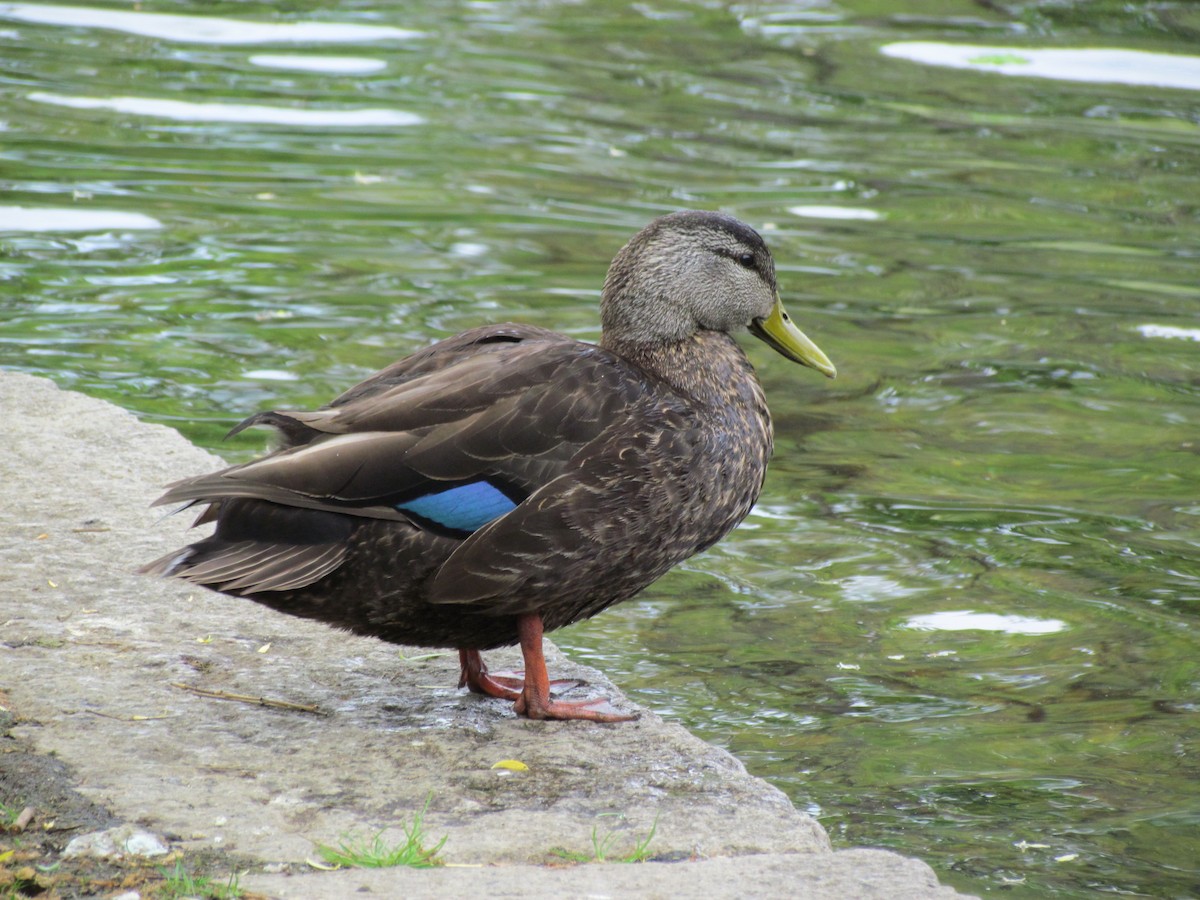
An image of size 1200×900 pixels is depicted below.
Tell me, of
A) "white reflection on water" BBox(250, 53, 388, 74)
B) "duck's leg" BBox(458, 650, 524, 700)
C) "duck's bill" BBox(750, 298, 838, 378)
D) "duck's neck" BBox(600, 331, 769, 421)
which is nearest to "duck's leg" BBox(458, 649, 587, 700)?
"duck's leg" BBox(458, 650, 524, 700)

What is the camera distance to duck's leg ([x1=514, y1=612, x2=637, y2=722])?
396cm

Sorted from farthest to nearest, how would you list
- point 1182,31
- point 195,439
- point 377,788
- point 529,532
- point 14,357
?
1. point 1182,31
2. point 14,357
3. point 195,439
4. point 529,532
5. point 377,788

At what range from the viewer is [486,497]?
12.6 feet

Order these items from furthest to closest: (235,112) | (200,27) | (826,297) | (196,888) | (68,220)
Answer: (200,27)
(235,112)
(68,220)
(826,297)
(196,888)

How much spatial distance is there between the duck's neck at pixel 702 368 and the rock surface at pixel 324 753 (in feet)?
2.50

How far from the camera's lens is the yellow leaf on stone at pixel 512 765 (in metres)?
3.64

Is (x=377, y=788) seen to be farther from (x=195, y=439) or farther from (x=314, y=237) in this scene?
(x=314, y=237)

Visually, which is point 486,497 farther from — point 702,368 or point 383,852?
point 383,852

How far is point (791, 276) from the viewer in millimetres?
9094

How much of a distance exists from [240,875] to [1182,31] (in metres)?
13.2

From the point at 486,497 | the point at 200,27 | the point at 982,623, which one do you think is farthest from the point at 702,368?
the point at 200,27

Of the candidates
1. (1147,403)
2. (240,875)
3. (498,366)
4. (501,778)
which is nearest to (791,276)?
(1147,403)

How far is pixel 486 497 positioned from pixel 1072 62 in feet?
36.4

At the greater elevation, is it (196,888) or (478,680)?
(196,888)
